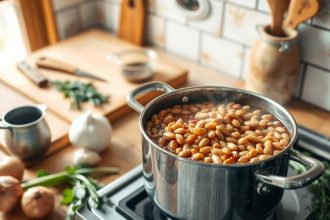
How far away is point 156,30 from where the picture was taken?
4.52ft

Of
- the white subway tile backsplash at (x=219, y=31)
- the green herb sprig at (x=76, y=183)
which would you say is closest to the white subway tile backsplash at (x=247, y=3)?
the white subway tile backsplash at (x=219, y=31)

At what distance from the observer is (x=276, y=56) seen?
39.3 inches

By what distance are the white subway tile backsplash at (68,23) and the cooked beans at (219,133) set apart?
0.77 metres

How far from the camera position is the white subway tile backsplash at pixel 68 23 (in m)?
1.41

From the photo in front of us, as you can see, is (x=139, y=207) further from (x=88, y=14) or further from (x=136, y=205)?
(x=88, y=14)

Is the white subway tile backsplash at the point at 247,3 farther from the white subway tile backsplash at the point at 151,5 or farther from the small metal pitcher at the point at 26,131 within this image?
the small metal pitcher at the point at 26,131

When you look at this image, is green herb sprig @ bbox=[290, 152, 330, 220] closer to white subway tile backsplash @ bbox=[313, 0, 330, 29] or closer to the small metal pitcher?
white subway tile backsplash @ bbox=[313, 0, 330, 29]

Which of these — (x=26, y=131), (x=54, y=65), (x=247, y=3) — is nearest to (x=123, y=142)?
(x=26, y=131)

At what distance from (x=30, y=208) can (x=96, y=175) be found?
0.16 m

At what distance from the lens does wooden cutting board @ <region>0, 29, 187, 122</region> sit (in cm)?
110

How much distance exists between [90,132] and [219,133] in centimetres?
36

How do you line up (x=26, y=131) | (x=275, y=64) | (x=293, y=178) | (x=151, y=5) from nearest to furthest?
1. (x=293, y=178)
2. (x=26, y=131)
3. (x=275, y=64)
4. (x=151, y=5)

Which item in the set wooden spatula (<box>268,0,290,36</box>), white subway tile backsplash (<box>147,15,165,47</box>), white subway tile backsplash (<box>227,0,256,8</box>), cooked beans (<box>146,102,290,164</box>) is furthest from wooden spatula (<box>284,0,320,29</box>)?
white subway tile backsplash (<box>147,15,165,47</box>)

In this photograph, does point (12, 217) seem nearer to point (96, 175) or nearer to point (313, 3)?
point (96, 175)
